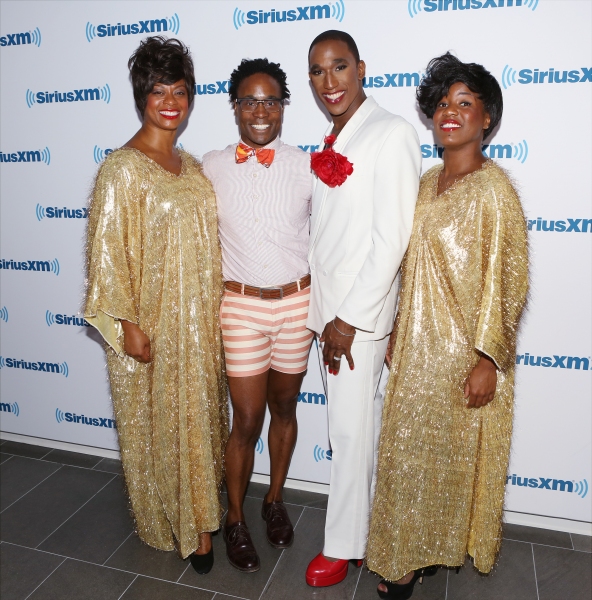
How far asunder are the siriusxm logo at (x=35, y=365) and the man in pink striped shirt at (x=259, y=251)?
4.72 ft

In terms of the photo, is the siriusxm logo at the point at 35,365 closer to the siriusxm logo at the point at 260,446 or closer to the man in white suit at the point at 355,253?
the siriusxm logo at the point at 260,446

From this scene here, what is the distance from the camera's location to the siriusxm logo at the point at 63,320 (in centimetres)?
353

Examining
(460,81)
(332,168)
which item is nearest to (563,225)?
(460,81)

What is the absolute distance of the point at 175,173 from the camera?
2514 mm

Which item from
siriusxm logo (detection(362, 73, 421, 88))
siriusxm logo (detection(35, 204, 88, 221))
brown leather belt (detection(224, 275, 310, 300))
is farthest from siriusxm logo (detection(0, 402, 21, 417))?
siriusxm logo (detection(362, 73, 421, 88))

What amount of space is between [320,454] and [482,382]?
1287 millimetres

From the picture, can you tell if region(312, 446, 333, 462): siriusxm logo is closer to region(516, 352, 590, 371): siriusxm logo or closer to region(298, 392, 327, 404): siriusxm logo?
region(298, 392, 327, 404): siriusxm logo

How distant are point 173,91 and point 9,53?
140cm

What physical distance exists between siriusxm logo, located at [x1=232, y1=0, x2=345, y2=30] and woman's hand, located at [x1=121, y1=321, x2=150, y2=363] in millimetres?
1469

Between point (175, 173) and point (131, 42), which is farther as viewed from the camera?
point (131, 42)

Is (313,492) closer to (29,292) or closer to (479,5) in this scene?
(29,292)

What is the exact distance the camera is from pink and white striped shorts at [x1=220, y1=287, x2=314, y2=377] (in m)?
2.54

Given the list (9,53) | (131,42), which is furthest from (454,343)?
(9,53)

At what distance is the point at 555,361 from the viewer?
2.82m
